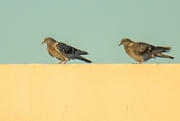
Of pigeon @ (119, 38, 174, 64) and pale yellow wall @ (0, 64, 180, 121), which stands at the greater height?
pigeon @ (119, 38, 174, 64)

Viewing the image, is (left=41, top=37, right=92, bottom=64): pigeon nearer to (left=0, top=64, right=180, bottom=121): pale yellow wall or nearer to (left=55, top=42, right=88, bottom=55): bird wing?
(left=55, top=42, right=88, bottom=55): bird wing

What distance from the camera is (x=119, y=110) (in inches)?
302

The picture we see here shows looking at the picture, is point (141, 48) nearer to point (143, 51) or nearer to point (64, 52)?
point (143, 51)

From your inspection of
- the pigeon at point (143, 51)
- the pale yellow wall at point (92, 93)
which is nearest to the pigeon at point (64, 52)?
the pigeon at point (143, 51)

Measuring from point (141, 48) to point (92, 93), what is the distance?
3480 mm

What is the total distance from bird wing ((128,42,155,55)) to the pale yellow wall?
115 inches

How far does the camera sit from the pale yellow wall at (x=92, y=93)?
25.1 feet

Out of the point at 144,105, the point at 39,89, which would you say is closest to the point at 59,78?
the point at 39,89

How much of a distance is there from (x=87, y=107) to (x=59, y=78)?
0.85m

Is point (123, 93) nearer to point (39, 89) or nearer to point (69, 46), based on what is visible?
point (39, 89)

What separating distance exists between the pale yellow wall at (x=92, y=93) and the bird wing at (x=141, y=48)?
2.93 metres

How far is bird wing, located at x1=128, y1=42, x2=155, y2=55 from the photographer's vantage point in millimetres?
10719

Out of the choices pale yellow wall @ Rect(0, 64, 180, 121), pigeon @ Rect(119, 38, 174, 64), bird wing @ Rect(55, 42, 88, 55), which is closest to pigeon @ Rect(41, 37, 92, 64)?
bird wing @ Rect(55, 42, 88, 55)

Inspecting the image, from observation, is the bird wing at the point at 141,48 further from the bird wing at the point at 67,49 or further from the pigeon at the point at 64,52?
the bird wing at the point at 67,49
